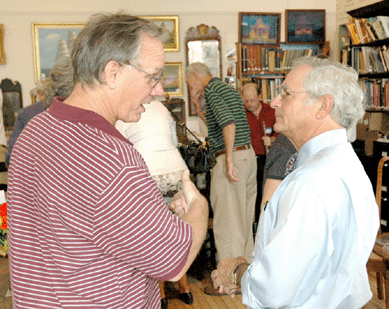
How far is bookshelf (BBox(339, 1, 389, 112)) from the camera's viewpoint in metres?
5.21

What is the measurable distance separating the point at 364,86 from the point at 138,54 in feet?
16.8

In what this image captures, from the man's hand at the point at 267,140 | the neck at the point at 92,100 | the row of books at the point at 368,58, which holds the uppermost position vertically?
the row of books at the point at 368,58

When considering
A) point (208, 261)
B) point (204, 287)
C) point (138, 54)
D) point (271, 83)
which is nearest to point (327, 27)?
point (271, 83)

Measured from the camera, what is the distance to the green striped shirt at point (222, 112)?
370cm

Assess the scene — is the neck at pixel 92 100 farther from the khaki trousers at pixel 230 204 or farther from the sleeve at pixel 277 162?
the khaki trousers at pixel 230 204

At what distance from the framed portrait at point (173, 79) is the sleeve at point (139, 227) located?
569 centimetres

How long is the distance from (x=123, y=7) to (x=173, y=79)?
127 cm

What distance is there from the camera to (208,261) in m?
4.45

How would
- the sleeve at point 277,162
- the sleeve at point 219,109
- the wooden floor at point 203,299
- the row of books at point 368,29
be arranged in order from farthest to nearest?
1. the row of books at point 368,29
2. the sleeve at point 219,109
3. the wooden floor at point 203,299
4. the sleeve at point 277,162

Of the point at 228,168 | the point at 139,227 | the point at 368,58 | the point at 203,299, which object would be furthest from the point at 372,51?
the point at 139,227

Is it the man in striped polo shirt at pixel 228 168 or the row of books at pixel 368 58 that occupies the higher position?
the row of books at pixel 368 58

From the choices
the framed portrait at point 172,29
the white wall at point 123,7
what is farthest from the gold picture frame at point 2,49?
the framed portrait at point 172,29

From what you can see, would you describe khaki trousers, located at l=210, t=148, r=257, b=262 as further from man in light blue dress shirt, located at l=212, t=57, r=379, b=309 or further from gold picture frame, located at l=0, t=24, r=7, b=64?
gold picture frame, located at l=0, t=24, r=7, b=64

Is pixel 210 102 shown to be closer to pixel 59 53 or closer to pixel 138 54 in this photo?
pixel 138 54
